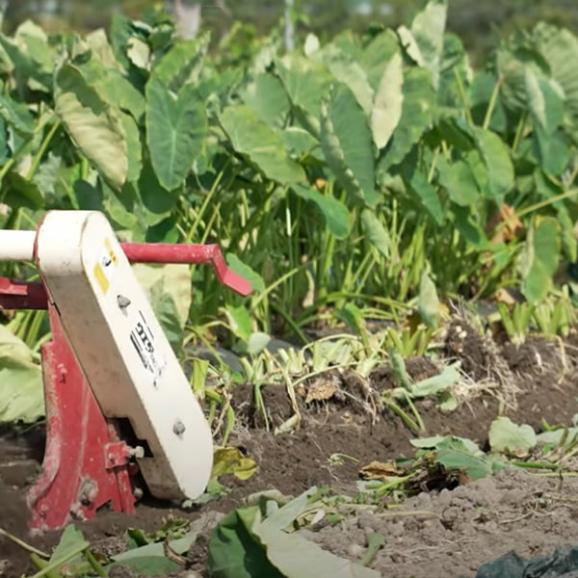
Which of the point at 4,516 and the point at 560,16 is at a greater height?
the point at 4,516

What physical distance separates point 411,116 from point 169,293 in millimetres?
1428

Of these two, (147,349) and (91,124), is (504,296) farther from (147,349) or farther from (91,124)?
(147,349)

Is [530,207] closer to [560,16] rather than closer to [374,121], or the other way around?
[374,121]

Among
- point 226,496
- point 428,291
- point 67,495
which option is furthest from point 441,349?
point 67,495

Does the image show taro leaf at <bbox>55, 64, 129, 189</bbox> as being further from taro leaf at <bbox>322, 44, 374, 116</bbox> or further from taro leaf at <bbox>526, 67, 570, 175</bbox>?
taro leaf at <bbox>526, 67, 570, 175</bbox>

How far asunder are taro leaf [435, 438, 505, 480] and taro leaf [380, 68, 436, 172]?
63.7 inches

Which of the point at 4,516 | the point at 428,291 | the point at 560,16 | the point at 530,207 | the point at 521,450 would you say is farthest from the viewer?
the point at 560,16

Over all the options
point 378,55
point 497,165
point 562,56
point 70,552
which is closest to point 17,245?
point 70,552

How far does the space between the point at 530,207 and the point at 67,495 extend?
125 inches

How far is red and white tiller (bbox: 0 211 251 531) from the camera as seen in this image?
3045 millimetres

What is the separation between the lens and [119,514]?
3.36 meters

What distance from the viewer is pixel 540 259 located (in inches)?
215

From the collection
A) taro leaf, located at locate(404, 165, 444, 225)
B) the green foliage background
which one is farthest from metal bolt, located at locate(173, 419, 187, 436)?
the green foliage background

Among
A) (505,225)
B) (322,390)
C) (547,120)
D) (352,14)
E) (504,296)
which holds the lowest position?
(352,14)
